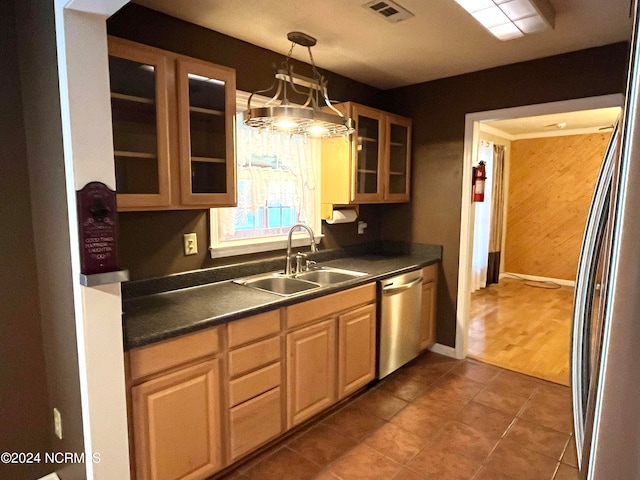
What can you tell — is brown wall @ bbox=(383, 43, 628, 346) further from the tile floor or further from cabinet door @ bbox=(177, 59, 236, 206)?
cabinet door @ bbox=(177, 59, 236, 206)

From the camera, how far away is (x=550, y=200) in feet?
20.0

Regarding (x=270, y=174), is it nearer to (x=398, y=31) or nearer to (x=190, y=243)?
(x=190, y=243)

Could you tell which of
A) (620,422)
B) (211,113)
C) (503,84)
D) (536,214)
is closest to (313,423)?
(211,113)

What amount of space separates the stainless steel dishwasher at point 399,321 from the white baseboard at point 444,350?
1.23 ft

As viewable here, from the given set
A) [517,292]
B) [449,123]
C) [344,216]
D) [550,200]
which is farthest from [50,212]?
[550,200]

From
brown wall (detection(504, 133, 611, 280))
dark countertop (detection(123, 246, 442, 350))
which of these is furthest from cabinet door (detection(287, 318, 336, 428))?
brown wall (detection(504, 133, 611, 280))

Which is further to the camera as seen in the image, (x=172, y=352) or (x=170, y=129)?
(x=170, y=129)

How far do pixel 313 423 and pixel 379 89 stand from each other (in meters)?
2.95

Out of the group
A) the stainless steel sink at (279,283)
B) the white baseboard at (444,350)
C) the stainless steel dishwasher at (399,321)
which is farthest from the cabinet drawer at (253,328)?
the white baseboard at (444,350)

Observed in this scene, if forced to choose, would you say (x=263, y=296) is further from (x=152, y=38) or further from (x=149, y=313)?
(x=152, y=38)

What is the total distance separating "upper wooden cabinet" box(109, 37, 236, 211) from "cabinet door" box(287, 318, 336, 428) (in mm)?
929

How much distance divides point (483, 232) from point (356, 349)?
3.94m

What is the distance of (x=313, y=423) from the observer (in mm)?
2512

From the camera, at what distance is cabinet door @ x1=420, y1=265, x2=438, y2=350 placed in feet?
11.2
